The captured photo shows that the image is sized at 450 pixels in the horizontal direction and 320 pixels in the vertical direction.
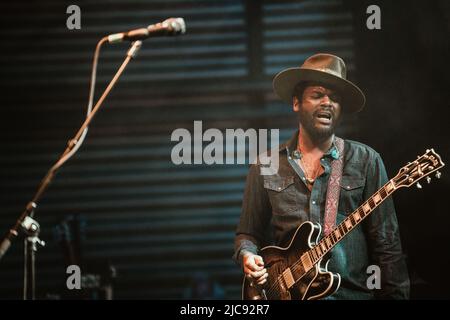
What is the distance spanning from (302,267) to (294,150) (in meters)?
0.86

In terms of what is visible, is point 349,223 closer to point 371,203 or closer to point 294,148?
point 371,203

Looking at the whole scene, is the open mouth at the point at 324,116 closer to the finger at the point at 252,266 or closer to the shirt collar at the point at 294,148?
the shirt collar at the point at 294,148

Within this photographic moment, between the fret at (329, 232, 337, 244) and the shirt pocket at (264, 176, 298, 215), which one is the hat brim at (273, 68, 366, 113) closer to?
the shirt pocket at (264, 176, 298, 215)

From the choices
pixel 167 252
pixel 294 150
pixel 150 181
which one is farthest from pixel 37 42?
pixel 294 150

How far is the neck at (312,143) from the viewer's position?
414 centimetres

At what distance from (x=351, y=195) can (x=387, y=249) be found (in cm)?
41

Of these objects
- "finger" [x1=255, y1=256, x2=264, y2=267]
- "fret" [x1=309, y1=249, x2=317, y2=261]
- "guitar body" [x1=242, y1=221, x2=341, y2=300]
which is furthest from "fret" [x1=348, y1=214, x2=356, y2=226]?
"finger" [x1=255, y1=256, x2=264, y2=267]

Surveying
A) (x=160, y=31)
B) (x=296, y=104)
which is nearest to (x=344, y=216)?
Answer: (x=296, y=104)

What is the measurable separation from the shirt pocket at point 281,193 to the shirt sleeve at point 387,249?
504mm

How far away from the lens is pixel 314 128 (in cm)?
413

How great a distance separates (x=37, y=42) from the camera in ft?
17.4

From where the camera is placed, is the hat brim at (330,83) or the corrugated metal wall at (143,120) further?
the corrugated metal wall at (143,120)

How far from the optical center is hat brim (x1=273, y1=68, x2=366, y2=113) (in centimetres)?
410

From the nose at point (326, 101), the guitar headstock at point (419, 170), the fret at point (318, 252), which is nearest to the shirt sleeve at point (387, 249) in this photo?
the guitar headstock at point (419, 170)
